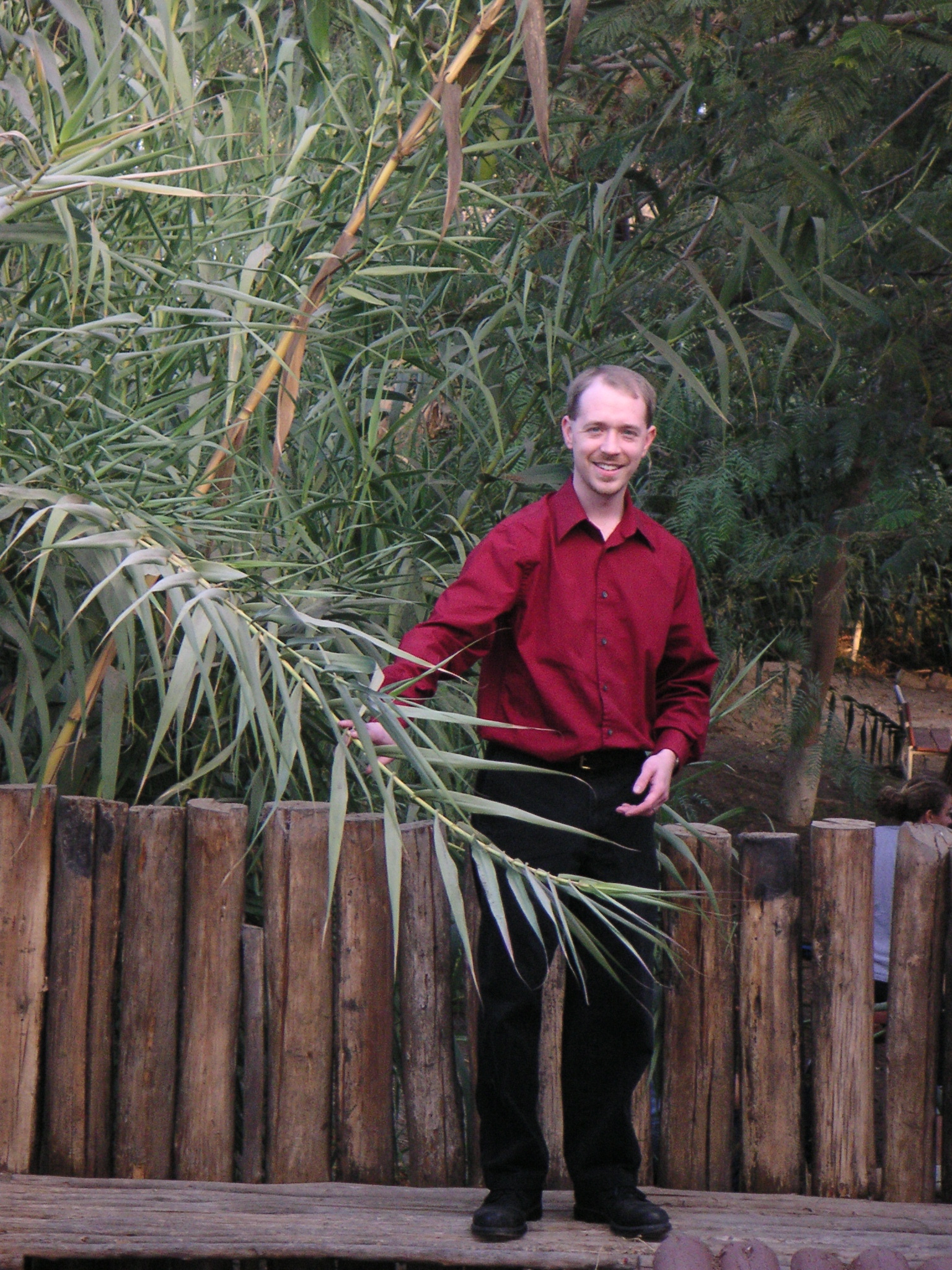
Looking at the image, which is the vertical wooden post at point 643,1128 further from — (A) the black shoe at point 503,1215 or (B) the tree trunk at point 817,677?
(B) the tree trunk at point 817,677

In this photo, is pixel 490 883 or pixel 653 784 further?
pixel 653 784

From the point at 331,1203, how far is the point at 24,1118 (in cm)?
50

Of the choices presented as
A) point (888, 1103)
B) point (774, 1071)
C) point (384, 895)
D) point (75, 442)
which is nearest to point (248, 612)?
point (75, 442)

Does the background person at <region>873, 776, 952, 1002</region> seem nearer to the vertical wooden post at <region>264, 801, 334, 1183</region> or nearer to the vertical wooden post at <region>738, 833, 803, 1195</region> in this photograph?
the vertical wooden post at <region>738, 833, 803, 1195</region>

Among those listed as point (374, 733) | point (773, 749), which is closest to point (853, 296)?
point (374, 733)

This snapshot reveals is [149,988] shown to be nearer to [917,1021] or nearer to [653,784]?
[653,784]

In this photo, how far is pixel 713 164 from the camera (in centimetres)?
367

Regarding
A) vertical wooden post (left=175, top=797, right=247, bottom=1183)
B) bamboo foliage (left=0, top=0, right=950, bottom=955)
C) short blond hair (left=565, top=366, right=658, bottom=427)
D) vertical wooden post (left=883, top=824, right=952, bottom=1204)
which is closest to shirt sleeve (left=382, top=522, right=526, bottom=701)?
bamboo foliage (left=0, top=0, right=950, bottom=955)

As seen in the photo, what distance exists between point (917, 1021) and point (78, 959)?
1.33m

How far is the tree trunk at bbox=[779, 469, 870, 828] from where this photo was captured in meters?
4.16

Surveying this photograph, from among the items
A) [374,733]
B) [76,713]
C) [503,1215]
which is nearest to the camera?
[374,733]

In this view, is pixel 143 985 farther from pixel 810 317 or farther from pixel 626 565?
pixel 810 317

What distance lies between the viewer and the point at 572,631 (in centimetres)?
193

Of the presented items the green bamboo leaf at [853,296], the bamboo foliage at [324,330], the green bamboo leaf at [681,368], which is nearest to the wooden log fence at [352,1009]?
the bamboo foliage at [324,330]
